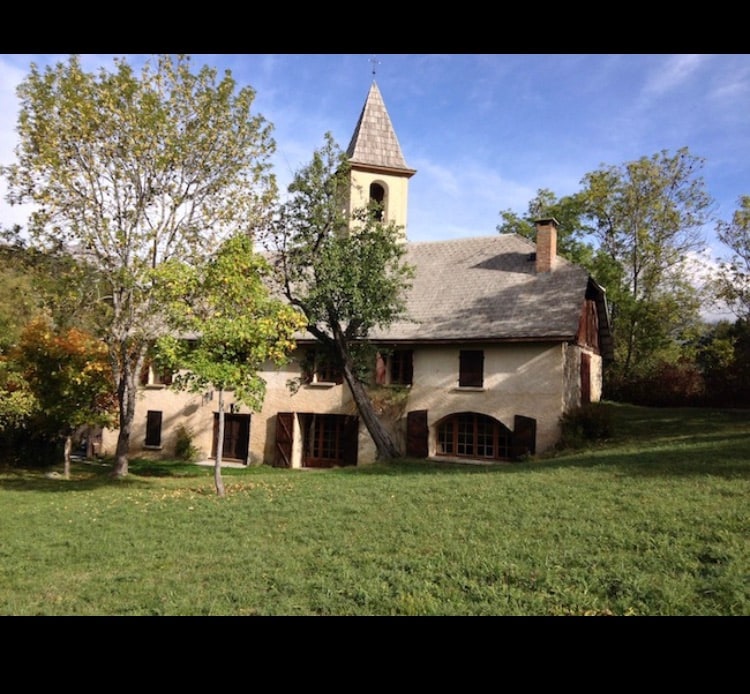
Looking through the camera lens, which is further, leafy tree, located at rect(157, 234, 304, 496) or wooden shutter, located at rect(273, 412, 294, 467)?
wooden shutter, located at rect(273, 412, 294, 467)

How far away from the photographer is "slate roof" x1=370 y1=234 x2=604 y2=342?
19891mm

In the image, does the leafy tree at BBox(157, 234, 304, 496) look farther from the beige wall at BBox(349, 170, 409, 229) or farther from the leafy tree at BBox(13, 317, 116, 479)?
the beige wall at BBox(349, 170, 409, 229)

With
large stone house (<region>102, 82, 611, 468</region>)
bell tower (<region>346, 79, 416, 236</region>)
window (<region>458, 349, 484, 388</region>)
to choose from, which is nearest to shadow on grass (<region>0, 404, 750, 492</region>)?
large stone house (<region>102, 82, 611, 468</region>)

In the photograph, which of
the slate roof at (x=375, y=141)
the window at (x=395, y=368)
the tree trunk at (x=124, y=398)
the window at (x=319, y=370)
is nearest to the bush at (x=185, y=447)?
the tree trunk at (x=124, y=398)

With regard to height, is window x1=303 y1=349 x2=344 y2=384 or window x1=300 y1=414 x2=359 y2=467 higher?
window x1=303 y1=349 x2=344 y2=384

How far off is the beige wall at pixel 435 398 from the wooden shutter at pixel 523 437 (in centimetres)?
19

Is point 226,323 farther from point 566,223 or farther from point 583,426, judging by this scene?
point 566,223

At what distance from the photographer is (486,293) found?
22.1 meters

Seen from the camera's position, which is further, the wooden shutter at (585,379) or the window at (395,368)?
the window at (395,368)

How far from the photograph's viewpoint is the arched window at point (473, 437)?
66.2 ft

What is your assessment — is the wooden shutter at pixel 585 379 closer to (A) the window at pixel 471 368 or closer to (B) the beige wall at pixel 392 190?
(A) the window at pixel 471 368

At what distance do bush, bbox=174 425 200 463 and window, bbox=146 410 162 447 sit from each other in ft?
3.77

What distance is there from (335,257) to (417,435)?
6964 millimetres

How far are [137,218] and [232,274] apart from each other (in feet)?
19.0
